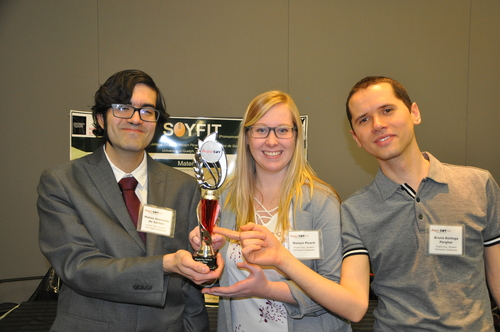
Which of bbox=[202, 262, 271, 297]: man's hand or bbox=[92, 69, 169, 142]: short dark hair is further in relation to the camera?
bbox=[92, 69, 169, 142]: short dark hair

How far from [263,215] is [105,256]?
77cm

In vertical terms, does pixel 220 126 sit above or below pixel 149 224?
above

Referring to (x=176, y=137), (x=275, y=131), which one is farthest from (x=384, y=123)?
(x=176, y=137)

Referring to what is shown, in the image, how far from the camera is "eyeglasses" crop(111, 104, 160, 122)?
184 centimetres

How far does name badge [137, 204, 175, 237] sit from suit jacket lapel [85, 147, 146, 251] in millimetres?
53

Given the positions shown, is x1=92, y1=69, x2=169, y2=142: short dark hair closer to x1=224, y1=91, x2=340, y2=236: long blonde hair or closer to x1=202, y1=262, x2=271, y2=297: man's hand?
x1=224, y1=91, x2=340, y2=236: long blonde hair

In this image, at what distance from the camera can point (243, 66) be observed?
4141 millimetres

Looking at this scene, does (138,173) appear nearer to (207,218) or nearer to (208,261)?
(207,218)

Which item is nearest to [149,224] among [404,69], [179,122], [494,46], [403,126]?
[403,126]

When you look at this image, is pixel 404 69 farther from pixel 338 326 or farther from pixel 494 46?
pixel 338 326

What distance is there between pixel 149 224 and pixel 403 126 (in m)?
1.26

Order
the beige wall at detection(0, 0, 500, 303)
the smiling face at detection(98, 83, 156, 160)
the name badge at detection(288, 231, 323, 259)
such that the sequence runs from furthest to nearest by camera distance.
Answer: the beige wall at detection(0, 0, 500, 303)
the smiling face at detection(98, 83, 156, 160)
the name badge at detection(288, 231, 323, 259)

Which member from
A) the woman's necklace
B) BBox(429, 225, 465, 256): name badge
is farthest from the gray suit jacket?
BBox(429, 225, 465, 256): name badge

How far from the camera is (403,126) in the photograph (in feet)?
5.54
